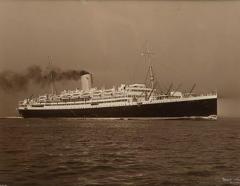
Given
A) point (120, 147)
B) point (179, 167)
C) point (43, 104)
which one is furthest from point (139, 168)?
point (43, 104)

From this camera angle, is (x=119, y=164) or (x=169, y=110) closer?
(x=119, y=164)

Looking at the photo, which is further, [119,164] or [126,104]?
[126,104]

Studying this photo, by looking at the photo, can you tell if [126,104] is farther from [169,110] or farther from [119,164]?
[119,164]

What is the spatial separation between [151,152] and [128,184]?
11.7 ft

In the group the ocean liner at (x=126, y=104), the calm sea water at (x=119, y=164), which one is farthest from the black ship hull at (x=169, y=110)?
the calm sea water at (x=119, y=164)

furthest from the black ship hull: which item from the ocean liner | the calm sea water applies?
the calm sea water

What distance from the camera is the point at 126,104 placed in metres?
33.6

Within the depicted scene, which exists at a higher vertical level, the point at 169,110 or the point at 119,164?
the point at 169,110

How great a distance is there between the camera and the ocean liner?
31609 millimetres

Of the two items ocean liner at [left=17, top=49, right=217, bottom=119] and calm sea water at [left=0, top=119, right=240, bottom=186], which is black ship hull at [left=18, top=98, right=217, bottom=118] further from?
calm sea water at [left=0, top=119, right=240, bottom=186]

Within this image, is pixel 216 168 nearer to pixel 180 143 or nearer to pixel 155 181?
pixel 155 181

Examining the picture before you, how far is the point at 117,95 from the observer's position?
34938 mm

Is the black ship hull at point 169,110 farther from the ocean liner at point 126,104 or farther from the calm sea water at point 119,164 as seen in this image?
the calm sea water at point 119,164

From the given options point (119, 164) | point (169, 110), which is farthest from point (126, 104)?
point (119, 164)
